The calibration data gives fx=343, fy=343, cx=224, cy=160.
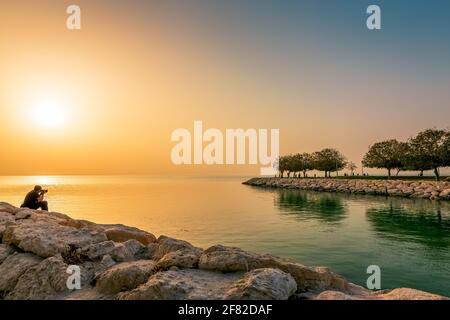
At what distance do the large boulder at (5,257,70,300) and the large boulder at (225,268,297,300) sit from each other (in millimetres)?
4036

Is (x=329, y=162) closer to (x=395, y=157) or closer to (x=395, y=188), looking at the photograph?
(x=395, y=157)

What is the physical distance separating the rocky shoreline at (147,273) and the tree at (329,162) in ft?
449

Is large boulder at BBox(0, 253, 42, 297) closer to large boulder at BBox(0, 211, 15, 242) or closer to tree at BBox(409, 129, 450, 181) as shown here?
large boulder at BBox(0, 211, 15, 242)

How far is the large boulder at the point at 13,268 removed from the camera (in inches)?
324

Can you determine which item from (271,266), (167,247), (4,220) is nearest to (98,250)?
(167,247)

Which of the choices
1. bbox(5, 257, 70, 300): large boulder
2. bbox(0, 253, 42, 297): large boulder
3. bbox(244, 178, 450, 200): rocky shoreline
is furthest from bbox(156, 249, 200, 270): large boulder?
bbox(244, 178, 450, 200): rocky shoreline

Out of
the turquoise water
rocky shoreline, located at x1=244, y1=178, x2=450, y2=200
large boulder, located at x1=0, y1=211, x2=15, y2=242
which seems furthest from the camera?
rocky shoreline, located at x1=244, y1=178, x2=450, y2=200

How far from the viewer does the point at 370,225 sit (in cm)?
2961

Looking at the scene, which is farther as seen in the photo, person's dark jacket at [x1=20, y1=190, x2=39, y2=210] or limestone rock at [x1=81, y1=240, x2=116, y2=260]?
person's dark jacket at [x1=20, y1=190, x2=39, y2=210]

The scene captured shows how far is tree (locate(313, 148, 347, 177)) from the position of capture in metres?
140

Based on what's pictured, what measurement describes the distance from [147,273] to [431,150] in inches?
3599

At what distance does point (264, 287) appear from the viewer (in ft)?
20.6

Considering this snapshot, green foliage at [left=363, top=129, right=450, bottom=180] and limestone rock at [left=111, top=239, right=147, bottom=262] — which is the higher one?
green foliage at [left=363, top=129, right=450, bottom=180]
